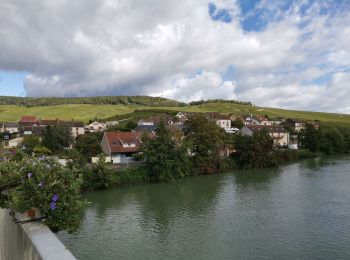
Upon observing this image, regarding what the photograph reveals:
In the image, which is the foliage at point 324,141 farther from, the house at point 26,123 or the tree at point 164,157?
the house at point 26,123

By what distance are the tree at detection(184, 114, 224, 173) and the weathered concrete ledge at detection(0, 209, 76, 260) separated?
138ft

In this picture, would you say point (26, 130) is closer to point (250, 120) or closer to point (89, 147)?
A: point (89, 147)

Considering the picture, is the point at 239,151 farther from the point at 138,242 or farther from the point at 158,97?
the point at 158,97

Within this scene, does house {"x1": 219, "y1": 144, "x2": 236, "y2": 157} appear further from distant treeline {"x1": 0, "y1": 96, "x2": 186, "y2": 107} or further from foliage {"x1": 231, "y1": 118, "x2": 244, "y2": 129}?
distant treeline {"x1": 0, "y1": 96, "x2": 186, "y2": 107}

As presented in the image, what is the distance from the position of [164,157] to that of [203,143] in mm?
9233

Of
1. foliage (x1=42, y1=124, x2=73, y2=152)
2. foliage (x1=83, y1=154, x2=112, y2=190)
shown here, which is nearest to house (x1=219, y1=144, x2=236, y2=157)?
foliage (x1=83, y1=154, x2=112, y2=190)

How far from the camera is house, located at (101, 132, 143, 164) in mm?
49688

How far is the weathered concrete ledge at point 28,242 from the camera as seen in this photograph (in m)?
3.09

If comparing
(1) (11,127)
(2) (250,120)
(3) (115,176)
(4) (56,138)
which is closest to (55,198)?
(3) (115,176)

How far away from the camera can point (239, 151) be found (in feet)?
180

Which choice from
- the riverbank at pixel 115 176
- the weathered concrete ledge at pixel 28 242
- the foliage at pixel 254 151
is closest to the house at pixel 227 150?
the foliage at pixel 254 151

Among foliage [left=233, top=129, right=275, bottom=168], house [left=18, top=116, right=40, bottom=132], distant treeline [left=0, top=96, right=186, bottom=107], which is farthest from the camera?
distant treeline [left=0, top=96, right=186, bottom=107]

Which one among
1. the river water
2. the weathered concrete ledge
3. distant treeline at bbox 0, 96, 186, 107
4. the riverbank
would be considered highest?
distant treeline at bbox 0, 96, 186, 107

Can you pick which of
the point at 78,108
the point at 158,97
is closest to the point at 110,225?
the point at 78,108
